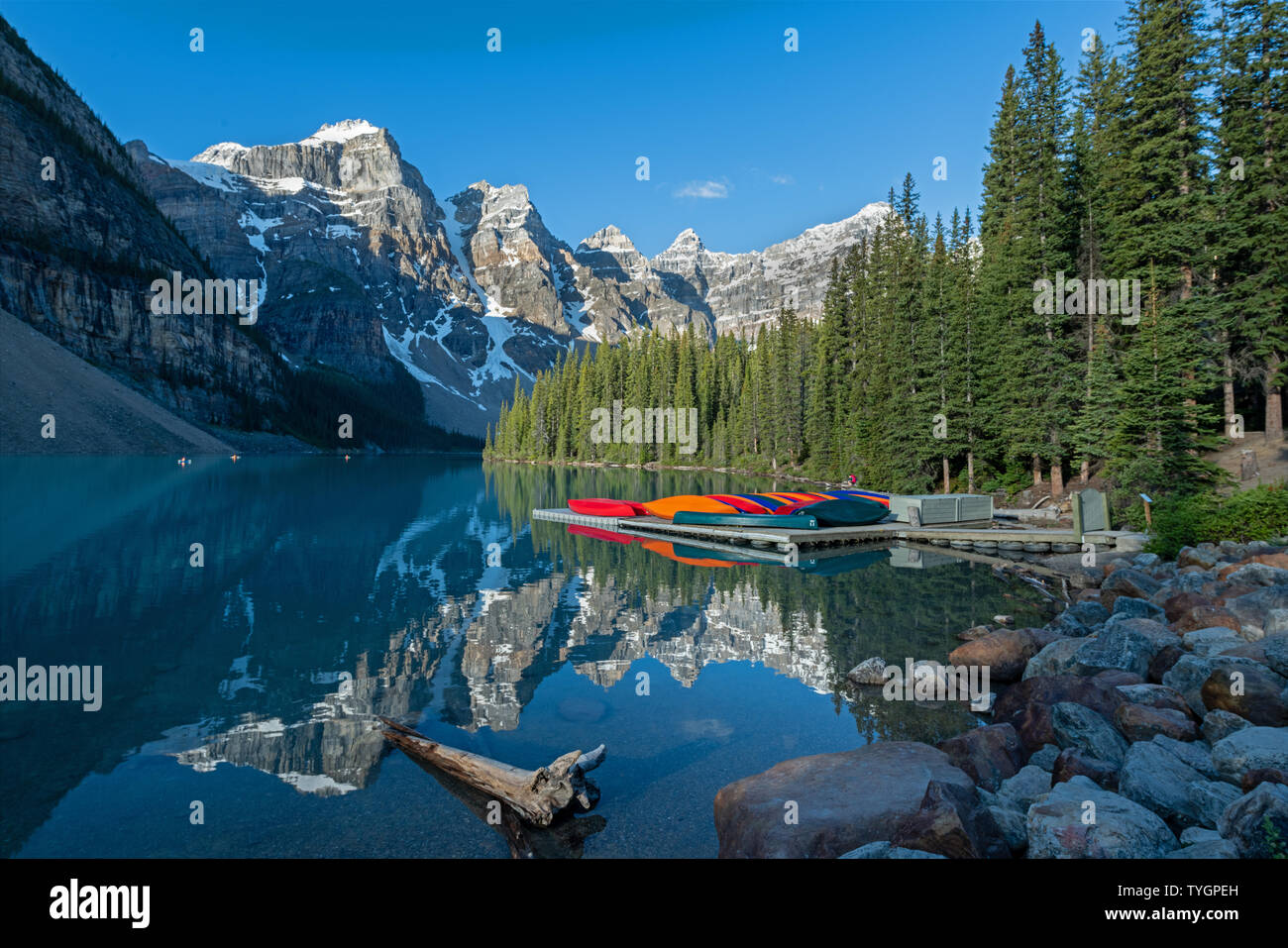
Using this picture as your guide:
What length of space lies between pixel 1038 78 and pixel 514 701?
51.1 m

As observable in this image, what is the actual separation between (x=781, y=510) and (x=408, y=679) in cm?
2073

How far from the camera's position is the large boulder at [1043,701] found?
834 centimetres

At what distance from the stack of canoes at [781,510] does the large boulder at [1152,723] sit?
20161mm

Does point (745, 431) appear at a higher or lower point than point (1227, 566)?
higher

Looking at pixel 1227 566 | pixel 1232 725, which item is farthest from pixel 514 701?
pixel 1227 566

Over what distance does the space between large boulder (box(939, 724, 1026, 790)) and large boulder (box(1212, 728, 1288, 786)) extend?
1925 mm

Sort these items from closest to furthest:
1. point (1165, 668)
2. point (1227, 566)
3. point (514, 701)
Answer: point (1165, 668) < point (514, 701) < point (1227, 566)

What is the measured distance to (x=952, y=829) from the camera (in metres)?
5.09

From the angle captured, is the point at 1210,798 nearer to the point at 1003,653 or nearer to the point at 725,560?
the point at 1003,653

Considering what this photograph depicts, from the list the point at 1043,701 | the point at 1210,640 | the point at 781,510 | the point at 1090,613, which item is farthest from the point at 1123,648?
the point at 781,510
